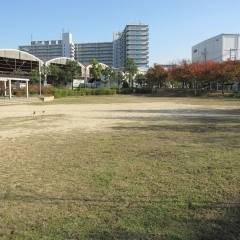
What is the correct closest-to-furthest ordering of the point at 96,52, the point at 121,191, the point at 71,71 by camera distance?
the point at 121,191, the point at 71,71, the point at 96,52

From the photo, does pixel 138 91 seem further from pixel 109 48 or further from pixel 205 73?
pixel 109 48

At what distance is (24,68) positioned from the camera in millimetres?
61562

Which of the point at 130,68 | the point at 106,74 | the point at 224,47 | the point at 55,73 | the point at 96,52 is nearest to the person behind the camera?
the point at 55,73

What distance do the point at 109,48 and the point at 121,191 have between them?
12946 centimetres

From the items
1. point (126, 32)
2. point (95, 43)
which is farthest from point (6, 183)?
point (95, 43)

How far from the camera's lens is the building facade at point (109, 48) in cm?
11119

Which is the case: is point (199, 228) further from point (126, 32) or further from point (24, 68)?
point (126, 32)

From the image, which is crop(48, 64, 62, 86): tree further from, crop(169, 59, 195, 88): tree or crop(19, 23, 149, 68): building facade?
crop(19, 23, 149, 68): building facade

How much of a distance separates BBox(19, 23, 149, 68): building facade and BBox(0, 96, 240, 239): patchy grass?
10291 centimetres

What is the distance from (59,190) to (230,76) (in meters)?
40.8

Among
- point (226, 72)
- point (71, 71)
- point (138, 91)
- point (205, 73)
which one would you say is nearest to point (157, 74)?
point (138, 91)

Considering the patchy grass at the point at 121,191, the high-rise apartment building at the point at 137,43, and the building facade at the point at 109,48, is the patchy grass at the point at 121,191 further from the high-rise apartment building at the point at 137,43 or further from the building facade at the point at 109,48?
the high-rise apartment building at the point at 137,43

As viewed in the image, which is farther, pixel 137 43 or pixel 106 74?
pixel 137 43

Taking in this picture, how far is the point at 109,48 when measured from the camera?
129375 mm
